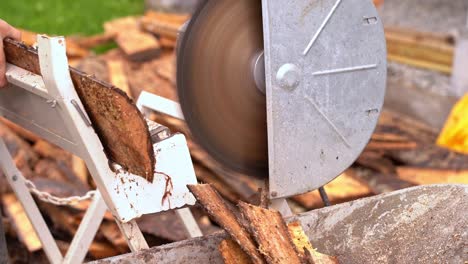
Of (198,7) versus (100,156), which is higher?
(198,7)

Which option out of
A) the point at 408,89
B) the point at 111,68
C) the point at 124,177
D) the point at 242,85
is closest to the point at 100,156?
the point at 124,177

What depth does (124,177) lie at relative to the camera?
8.52ft

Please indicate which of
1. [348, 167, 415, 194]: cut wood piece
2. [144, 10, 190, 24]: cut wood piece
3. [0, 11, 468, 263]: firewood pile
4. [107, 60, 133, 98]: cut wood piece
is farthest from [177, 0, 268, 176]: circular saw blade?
[144, 10, 190, 24]: cut wood piece

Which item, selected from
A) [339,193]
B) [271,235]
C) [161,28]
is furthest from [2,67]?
[161,28]

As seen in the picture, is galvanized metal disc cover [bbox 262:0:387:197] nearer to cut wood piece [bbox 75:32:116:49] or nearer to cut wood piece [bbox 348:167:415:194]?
cut wood piece [bbox 348:167:415:194]

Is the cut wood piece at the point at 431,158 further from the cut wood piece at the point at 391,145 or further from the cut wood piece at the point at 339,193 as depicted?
the cut wood piece at the point at 339,193

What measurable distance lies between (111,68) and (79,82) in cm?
372

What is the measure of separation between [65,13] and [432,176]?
201 inches

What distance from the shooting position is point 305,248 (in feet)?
8.38

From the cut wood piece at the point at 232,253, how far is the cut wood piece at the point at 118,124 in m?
0.31

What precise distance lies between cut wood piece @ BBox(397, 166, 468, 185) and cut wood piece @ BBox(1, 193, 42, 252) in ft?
7.13

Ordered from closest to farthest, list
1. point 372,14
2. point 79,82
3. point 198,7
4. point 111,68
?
point 79,82 → point 198,7 → point 372,14 → point 111,68

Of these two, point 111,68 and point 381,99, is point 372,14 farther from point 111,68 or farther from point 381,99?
point 111,68

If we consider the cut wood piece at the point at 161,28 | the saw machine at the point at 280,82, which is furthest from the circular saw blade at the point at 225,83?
the cut wood piece at the point at 161,28
